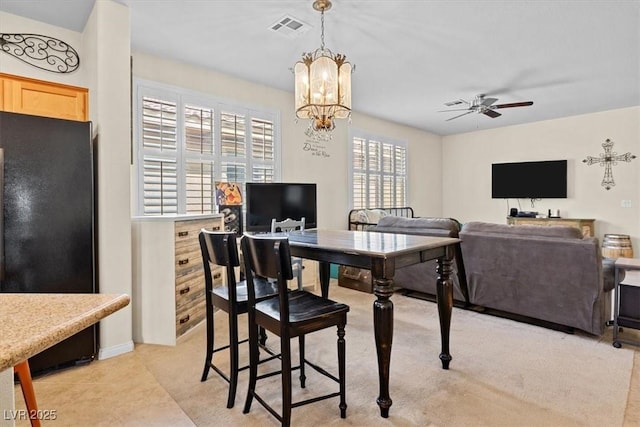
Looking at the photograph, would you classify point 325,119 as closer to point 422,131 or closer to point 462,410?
point 462,410

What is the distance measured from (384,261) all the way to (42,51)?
3275 mm

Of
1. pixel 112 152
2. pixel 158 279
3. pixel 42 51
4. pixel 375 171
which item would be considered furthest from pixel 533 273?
pixel 42 51

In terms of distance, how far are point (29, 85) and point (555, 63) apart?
513cm

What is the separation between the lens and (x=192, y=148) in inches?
159

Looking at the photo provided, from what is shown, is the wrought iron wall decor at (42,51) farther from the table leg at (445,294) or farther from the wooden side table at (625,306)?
the wooden side table at (625,306)

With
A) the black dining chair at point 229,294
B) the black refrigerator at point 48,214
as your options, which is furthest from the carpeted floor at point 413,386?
the black refrigerator at point 48,214

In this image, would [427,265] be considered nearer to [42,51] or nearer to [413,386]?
[413,386]

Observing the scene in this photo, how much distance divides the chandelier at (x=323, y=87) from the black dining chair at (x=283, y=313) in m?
1.31

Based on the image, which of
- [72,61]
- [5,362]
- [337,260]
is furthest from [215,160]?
[5,362]

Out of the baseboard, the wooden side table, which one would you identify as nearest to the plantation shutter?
the baseboard

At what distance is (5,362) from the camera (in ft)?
1.80

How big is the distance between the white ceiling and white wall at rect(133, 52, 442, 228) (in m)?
0.17

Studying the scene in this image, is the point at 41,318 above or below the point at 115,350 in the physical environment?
above

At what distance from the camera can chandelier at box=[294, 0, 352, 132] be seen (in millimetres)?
2602
